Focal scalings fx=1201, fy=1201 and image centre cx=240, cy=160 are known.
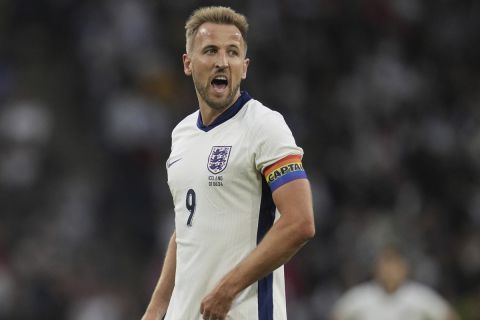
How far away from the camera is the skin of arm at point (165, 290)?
5.19 metres

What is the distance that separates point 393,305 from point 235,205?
19.9ft

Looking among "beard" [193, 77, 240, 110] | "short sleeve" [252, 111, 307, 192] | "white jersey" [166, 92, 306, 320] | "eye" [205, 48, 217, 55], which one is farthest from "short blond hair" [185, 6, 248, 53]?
"short sleeve" [252, 111, 307, 192]

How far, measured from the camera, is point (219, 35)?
4887 millimetres

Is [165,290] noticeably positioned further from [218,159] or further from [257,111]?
[257,111]

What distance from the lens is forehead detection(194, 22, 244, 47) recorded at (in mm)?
4875

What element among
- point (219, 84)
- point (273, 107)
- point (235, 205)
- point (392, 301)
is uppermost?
point (273, 107)

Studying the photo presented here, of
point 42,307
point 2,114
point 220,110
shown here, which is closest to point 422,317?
point 42,307

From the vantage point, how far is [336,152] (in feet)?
51.6

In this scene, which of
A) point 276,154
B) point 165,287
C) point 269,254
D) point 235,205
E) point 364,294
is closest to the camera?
point 269,254

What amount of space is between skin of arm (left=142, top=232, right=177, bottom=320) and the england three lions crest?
20.5 inches

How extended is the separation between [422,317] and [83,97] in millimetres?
7817

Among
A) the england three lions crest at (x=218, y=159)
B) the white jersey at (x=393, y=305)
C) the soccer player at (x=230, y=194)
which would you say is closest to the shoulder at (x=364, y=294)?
the white jersey at (x=393, y=305)

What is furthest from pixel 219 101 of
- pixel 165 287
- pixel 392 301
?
pixel 392 301

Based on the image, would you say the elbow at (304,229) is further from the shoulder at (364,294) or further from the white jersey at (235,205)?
the shoulder at (364,294)
